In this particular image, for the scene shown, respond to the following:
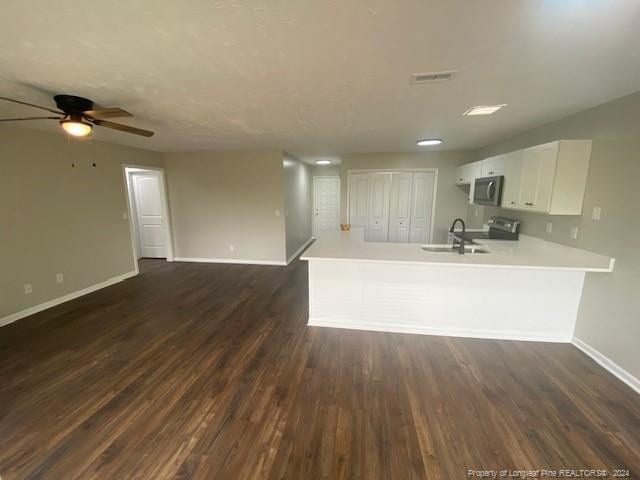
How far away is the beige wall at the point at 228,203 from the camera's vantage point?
5.23m

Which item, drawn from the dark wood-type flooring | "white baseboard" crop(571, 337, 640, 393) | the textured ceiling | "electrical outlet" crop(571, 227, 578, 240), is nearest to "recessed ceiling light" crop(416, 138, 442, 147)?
the textured ceiling

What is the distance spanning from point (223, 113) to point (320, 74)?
134 centimetres

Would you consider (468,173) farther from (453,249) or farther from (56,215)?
(56,215)

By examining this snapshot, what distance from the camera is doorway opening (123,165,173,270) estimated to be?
5.57 m

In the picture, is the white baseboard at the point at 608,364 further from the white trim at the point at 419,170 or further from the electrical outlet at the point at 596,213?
the white trim at the point at 419,170

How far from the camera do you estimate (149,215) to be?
5.86m

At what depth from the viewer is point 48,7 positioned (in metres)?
1.16

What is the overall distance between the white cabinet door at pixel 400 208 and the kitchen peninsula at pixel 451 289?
262 cm

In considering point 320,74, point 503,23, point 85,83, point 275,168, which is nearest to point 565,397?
point 503,23

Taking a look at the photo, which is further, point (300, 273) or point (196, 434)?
point (300, 273)

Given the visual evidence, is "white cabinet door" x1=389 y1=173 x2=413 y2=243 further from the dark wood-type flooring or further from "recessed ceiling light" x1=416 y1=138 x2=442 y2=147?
the dark wood-type flooring

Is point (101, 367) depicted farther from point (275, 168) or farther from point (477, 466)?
point (275, 168)

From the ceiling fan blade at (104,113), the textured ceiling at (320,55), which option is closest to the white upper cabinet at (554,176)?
the textured ceiling at (320,55)

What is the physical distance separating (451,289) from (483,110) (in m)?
1.88
